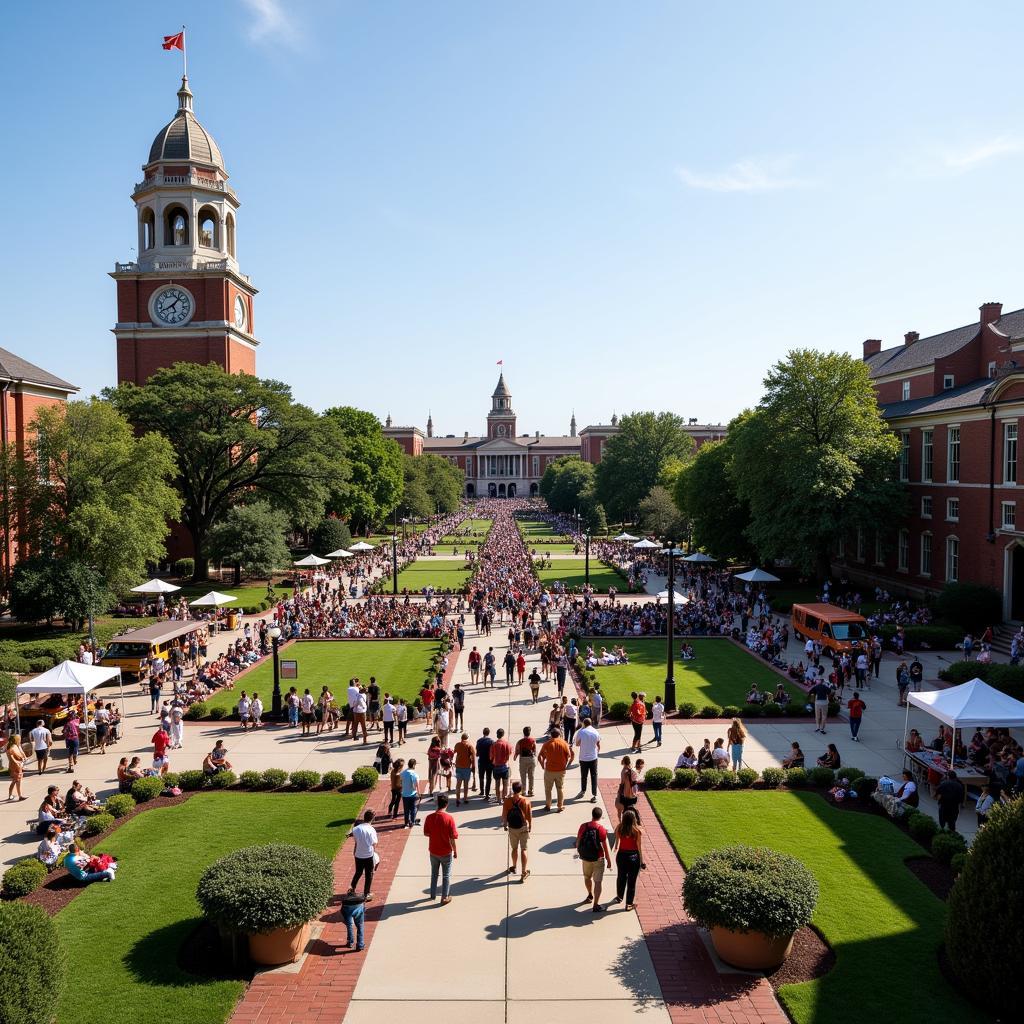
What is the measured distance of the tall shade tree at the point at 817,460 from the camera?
40.2 m

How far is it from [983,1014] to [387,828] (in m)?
9.36

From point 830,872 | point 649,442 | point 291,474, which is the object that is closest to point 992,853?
point 830,872

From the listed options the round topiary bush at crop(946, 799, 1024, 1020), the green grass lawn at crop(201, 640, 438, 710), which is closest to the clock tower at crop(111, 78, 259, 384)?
the green grass lawn at crop(201, 640, 438, 710)

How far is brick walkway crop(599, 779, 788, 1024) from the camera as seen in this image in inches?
372

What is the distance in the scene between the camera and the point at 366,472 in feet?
232

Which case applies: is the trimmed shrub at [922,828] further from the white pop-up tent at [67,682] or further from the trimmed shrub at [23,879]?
the white pop-up tent at [67,682]

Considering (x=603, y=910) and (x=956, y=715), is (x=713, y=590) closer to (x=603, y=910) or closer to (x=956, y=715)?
(x=956, y=715)

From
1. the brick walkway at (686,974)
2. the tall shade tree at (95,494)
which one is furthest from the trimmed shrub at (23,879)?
the tall shade tree at (95,494)

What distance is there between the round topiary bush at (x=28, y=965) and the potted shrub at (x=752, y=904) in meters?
7.12

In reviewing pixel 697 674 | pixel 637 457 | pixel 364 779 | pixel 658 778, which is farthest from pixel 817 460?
pixel 637 457

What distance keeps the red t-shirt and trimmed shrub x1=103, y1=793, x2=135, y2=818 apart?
23.9 ft

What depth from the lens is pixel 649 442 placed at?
89.4 m

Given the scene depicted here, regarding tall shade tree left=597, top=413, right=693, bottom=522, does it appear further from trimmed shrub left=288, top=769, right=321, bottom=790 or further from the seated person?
trimmed shrub left=288, top=769, right=321, bottom=790

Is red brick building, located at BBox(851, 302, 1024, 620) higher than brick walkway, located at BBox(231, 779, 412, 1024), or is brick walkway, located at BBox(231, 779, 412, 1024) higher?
red brick building, located at BBox(851, 302, 1024, 620)
